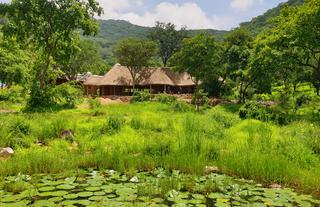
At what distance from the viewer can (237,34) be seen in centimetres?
4441

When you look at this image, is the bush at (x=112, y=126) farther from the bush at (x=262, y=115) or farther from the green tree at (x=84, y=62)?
the green tree at (x=84, y=62)

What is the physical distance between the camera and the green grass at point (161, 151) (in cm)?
1053

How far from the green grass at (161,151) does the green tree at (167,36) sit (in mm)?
63168

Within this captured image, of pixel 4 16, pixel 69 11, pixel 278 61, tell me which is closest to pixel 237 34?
pixel 278 61

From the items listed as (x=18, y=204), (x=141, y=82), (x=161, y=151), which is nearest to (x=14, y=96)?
(x=141, y=82)

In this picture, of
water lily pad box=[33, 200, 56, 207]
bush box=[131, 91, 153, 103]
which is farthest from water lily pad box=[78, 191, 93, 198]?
bush box=[131, 91, 153, 103]

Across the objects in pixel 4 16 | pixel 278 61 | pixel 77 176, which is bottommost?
pixel 77 176

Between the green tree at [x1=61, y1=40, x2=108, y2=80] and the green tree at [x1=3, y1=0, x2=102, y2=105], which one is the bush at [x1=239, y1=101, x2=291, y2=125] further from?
the green tree at [x1=61, y1=40, x2=108, y2=80]

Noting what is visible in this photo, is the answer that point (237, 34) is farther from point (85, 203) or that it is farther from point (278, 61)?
point (85, 203)

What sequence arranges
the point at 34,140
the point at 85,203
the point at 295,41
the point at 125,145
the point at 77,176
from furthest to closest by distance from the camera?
the point at 295,41 → the point at 34,140 → the point at 125,145 → the point at 77,176 → the point at 85,203

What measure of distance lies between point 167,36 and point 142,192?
7291 cm

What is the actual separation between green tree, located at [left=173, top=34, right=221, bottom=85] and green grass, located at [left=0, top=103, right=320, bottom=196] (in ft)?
83.0

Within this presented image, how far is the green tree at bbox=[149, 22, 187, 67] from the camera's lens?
7931 centimetres

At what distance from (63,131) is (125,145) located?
3.25 metres
